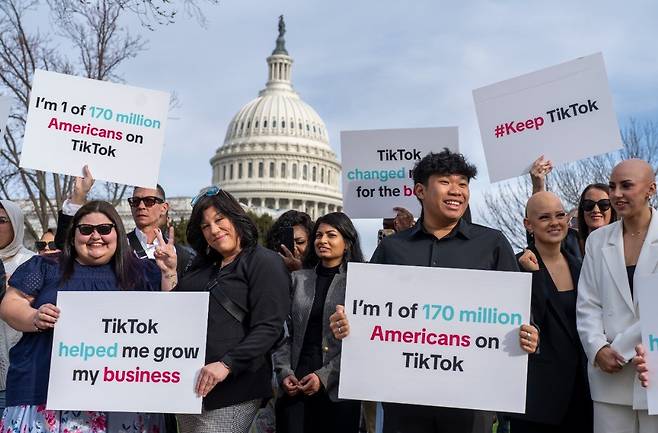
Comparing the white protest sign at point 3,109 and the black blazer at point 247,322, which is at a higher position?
the white protest sign at point 3,109

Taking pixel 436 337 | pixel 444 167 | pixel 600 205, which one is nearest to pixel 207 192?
pixel 444 167

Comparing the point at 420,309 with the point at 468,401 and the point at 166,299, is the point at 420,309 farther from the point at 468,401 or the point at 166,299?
the point at 166,299

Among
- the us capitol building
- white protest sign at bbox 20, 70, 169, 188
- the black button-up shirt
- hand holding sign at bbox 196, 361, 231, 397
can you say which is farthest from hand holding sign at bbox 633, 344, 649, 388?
the us capitol building

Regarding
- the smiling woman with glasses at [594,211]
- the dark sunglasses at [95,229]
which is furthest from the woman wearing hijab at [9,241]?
the smiling woman with glasses at [594,211]

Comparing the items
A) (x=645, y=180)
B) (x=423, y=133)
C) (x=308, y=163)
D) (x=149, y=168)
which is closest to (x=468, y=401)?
(x=645, y=180)

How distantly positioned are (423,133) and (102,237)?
352 cm

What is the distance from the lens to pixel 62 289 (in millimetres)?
4168

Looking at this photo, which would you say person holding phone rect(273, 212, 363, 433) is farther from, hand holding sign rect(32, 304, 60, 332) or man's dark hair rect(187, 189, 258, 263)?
hand holding sign rect(32, 304, 60, 332)

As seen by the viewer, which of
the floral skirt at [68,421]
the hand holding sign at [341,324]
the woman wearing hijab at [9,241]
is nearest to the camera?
the hand holding sign at [341,324]

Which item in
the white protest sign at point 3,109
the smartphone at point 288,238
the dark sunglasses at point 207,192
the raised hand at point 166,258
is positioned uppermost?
the white protest sign at point 3,109

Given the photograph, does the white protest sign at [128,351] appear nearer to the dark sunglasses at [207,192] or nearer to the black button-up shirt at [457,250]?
the dark sunglasses at [207,192]

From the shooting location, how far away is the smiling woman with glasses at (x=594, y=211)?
5.43 meters

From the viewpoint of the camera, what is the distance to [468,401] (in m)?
3.79

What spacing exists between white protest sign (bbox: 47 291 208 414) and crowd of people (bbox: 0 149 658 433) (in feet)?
0.33
